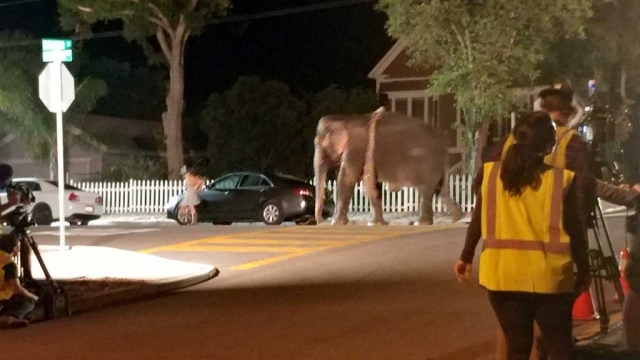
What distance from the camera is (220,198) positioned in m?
24.7

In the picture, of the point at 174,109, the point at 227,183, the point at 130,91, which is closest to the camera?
the point at 227,183

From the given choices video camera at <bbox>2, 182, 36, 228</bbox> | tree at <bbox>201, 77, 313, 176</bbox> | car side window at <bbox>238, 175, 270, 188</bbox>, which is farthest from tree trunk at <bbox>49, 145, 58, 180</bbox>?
video camera at <bbox>2, 182, 36, 228</bbox>

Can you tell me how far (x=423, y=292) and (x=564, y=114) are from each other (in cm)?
552

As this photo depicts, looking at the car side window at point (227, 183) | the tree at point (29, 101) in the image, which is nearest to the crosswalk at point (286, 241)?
the car side window at point (227, 183)

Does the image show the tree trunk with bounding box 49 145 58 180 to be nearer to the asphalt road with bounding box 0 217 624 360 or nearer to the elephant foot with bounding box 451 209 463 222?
the elephant foot with bounding box 451 209 463 222

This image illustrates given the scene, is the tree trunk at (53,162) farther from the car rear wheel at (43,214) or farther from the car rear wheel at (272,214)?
the car rear wheel at (272,214)

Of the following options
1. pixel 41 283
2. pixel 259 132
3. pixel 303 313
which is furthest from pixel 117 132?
pixel 303 313

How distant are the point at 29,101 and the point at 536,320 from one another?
33.3 m

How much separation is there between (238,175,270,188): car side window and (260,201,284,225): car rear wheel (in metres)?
0.68

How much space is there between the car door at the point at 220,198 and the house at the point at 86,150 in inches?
611

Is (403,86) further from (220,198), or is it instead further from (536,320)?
(536,320)

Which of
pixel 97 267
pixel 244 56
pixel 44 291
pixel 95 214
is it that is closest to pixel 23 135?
pixel 95 214

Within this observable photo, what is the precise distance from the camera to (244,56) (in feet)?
172

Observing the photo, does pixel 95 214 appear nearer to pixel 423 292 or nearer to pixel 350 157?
pixel 350 157
